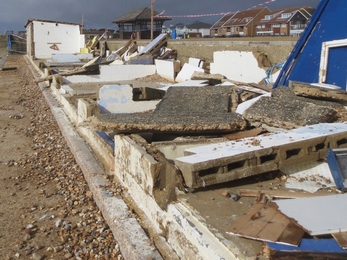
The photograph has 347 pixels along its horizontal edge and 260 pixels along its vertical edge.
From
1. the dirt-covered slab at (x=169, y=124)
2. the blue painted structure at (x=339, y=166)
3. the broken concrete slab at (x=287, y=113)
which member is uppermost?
the broken concrete slab at (x=287, y=113)

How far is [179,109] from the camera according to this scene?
20.6 feet

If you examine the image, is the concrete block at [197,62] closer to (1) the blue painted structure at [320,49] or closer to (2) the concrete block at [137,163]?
(1) the blue painted structure at [320,49]

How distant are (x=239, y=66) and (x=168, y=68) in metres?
4.14

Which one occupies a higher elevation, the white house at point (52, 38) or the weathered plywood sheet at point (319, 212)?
the white house at point (52, 38)

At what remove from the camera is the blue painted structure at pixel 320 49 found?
6719 mm

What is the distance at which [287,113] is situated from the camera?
516cm

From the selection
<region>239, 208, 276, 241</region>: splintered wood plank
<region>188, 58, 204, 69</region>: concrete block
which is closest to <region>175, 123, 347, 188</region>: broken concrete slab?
<region>239, 208, 276, 241</region>: splintered wood plank

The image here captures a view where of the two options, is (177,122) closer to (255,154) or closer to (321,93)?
(255,154)

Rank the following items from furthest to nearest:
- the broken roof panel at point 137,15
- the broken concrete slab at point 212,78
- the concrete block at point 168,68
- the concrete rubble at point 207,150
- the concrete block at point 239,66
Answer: the broken roof panel at point 137,15
the concrete block at point 168,68
the concrete block at point 239,66
the broken concrete slab at point 212,78
the concrete rubble at point 207,150

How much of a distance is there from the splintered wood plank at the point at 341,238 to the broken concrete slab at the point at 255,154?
4.18 feet

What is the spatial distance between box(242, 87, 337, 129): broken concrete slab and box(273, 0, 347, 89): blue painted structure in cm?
159

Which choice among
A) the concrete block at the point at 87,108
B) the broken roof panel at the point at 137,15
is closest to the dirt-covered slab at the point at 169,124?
the concrete block at the point at 87,108

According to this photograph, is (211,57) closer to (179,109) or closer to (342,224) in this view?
(179,109)

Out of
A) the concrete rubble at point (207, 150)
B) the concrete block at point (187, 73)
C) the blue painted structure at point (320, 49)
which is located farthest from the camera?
the concrete block at point (187, 73)
